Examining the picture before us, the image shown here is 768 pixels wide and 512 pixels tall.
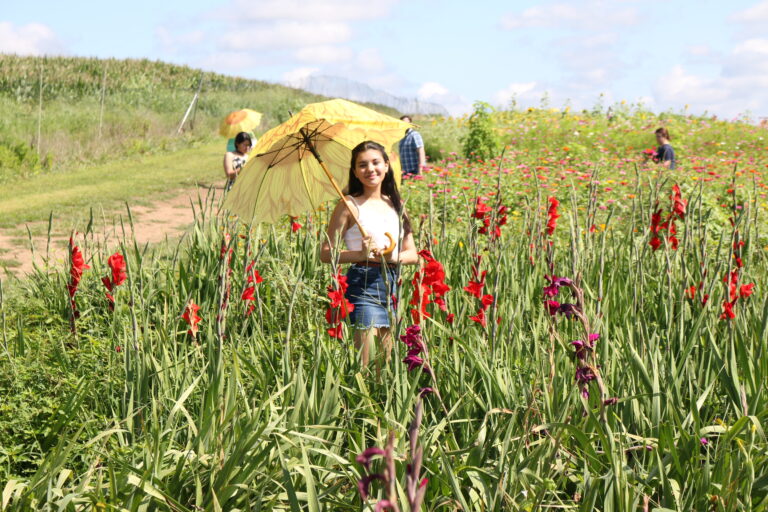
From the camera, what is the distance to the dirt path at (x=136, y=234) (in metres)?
7.18

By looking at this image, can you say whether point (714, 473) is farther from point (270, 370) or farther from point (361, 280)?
point (361, 280)

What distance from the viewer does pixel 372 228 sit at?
12.2ft

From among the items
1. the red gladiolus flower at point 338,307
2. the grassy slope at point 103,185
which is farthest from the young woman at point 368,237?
the grassy slope at point 103,185

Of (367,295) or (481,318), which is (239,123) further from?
(481,318)

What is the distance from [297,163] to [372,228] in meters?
0.82

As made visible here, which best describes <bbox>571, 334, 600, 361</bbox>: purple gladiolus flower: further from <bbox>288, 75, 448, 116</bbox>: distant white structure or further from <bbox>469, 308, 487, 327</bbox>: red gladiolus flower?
<bbox>288, 75, 448, 116</bbox>: distant white structure

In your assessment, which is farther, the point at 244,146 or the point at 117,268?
the point at 244,146

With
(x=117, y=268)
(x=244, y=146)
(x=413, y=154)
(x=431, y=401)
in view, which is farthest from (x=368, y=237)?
(x=413, y=154)

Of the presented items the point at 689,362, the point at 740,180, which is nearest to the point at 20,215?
the point at 689,362

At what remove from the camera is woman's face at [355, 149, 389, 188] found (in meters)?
3.71

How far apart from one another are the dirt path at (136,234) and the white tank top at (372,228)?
238 centimetres

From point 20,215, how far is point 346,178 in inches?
294

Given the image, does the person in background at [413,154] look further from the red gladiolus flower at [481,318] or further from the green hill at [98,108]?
the red gladiolus flower at [481,318]

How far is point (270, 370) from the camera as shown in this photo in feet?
9.45
